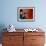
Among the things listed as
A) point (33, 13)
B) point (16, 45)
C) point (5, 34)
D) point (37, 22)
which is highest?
point (33, 13)

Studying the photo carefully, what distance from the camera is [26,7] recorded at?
4.55m

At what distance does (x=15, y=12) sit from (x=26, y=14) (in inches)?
15.0

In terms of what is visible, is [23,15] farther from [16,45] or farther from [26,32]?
[16,45]

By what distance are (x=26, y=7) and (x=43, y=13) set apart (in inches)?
24.3

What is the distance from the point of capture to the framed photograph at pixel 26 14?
456 cm

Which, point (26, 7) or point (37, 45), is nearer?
point (37, 45)

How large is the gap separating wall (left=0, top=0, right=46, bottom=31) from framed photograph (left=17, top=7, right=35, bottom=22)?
104 mm

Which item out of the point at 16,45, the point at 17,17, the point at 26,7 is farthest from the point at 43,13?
the point at 16,45

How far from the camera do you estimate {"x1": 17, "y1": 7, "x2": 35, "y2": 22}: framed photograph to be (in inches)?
179

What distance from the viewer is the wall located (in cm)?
456

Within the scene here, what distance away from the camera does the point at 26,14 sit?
A: 4.60 metres

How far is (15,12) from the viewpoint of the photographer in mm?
4586

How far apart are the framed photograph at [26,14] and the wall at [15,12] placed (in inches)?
4.1

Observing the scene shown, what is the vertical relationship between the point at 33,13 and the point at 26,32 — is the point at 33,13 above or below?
above
